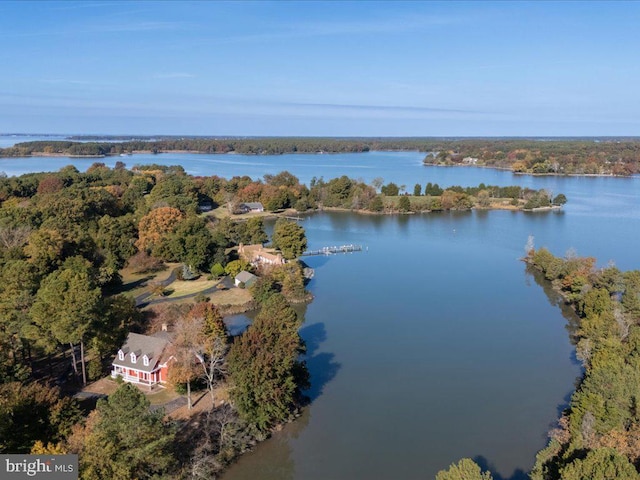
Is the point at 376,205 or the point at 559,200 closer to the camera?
the point at 376,205

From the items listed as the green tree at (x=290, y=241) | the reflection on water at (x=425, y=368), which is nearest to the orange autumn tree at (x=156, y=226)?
the green tree at (x=290, y=241)

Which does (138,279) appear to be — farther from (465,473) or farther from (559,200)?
(559,200)

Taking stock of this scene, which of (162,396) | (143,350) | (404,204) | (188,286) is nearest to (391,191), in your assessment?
(404,204)

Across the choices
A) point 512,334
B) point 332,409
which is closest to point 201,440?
point 332,409

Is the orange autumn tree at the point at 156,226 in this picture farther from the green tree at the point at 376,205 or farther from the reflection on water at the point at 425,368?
the green tree at the point at 376,205

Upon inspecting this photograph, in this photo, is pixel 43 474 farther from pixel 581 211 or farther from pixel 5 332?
pixel 581 211

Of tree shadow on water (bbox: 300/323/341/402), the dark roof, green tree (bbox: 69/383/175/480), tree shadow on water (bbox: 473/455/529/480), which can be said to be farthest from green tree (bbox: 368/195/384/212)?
green tree (bbox: 69/383/175/480)

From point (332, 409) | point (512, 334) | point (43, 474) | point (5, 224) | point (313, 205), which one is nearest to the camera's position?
point (43, 474)
